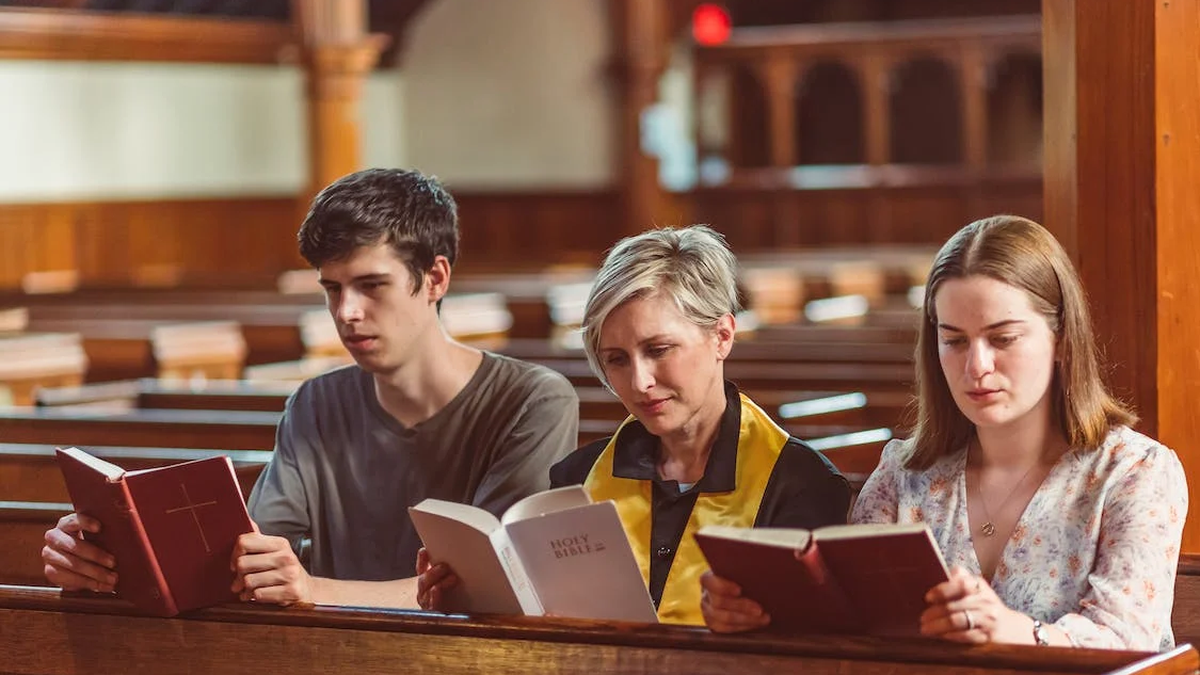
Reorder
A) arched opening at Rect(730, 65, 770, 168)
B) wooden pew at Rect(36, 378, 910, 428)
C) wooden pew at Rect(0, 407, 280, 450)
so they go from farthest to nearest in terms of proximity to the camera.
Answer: arched opening at Rect(730, 65, 770, 168) < wooden pew at Rect(36, 378, 910, 428) < wooden pew at Rect(0, 407, 280, 450)

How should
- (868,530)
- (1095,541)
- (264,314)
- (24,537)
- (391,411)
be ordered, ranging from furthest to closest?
(264,314) < (24,537) < (391,411) < (1095,541) < (868,530)

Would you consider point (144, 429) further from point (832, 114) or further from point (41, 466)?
point (832, 114)

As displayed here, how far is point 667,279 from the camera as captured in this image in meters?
2.29

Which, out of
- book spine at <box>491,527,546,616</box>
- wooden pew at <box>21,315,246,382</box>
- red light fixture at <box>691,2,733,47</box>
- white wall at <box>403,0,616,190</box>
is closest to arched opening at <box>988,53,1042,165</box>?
red light fixture at <box>691,2,733,47</box>

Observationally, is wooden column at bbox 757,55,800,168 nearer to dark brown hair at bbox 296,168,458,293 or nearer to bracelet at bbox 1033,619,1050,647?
dark brown hair at bbox 296,168,458,293

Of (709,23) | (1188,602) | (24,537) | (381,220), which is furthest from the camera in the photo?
(709,23)

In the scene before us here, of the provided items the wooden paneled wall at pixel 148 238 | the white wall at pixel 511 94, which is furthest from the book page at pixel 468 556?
the white wall at pixel 511 94

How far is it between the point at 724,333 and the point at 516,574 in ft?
1.49

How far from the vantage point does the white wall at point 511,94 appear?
12164mm

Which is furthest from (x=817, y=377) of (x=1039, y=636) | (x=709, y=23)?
(x=709, y=23)

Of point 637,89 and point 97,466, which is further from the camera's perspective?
point 637,89

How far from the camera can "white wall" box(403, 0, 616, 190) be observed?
12164 mm

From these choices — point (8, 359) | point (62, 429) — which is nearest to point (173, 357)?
point (8, 359)

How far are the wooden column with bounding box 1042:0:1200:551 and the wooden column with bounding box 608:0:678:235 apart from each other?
9.04 meters
